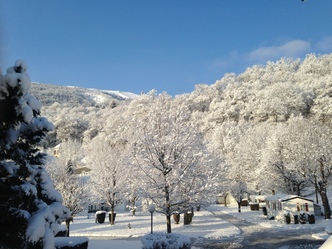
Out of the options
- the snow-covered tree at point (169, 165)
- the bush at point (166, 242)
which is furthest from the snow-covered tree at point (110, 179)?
the bush at point (166, 242)

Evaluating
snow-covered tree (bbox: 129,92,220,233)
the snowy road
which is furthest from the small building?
snow-covered tree (bbox: 129,92,220,233)

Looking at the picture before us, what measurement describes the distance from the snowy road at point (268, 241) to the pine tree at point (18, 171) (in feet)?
41.6

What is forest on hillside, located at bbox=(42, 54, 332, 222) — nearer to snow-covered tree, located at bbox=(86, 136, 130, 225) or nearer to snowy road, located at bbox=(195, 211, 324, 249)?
snow-covered tree, located at bbox=(86, 136, 130, 225)

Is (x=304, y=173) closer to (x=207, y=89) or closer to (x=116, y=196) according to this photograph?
(x=116, y=196)

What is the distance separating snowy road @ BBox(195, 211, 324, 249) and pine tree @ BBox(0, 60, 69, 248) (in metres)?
12.7

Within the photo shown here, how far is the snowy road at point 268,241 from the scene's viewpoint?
16109mm

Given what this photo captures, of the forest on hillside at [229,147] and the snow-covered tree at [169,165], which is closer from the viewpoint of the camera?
the snow-covered tree at [169,165]

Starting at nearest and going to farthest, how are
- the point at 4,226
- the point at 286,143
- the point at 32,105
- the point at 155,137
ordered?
the point at 4,226 → the point at 32,105 → the point at 155,137 → the point at 286,143

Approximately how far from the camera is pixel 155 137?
16.5 metres

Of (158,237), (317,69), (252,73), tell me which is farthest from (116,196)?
(252,73)

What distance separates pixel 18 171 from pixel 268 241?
16.3 metres

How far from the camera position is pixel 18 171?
6.27 meters

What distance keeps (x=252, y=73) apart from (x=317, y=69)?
79.1 feet

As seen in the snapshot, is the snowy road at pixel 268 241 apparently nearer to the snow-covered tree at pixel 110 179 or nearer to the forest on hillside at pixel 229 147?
the forest on hillside at pixel 229 147
